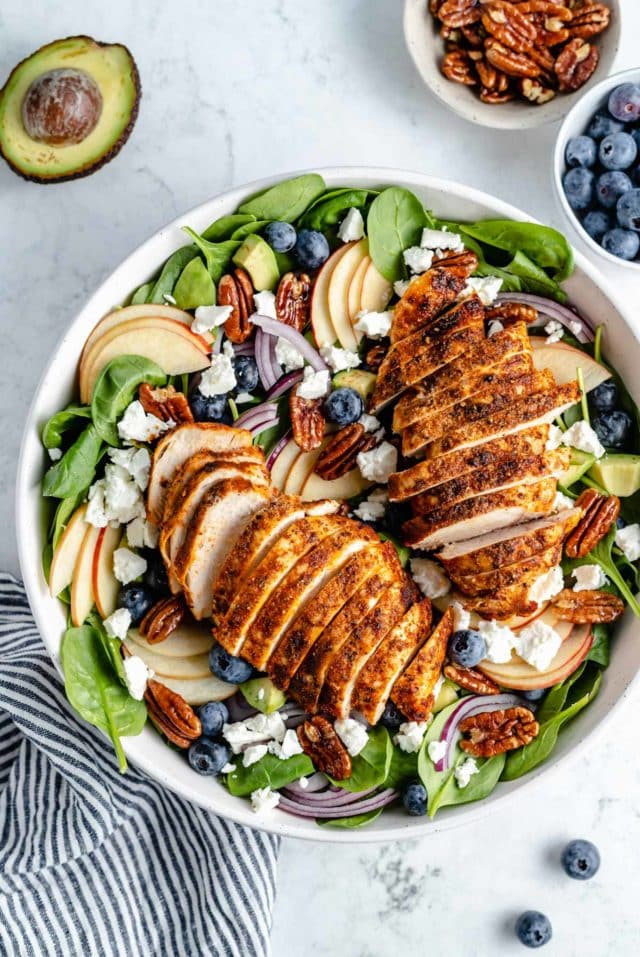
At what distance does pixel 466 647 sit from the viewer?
3.37m

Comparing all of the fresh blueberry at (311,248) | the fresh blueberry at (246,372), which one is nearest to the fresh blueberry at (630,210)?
the fresh blueberry at (311,248)

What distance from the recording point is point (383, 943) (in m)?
3.99

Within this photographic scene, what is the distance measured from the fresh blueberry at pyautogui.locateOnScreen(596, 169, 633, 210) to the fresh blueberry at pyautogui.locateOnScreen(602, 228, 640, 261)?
0.06m

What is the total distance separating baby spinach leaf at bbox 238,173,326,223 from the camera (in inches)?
135

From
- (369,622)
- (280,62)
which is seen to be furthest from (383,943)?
(280,62)

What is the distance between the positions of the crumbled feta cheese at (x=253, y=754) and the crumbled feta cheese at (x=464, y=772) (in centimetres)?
61

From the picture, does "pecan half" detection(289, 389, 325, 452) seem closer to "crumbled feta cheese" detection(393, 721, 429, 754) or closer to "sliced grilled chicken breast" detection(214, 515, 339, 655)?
"sliced grilled chicken breast" detection(214, 515, 339, 655)

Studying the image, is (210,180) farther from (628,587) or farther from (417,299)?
(628,587)

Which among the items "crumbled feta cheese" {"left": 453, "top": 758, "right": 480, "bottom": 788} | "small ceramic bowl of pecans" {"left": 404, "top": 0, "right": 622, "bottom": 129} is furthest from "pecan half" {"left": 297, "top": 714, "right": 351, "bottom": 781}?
"small ceramic bowl of pecans" {"left": 404, "top": 0, "right": 622, "bottom": 129}

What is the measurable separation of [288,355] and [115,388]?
0.57 meters

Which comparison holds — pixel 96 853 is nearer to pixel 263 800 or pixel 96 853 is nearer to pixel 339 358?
pixel 263 800

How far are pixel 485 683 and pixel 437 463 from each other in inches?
29.8

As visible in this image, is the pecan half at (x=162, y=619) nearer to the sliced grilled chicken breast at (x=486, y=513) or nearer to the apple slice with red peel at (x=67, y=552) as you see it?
the apple slice with red peel at (x=67, y=552)

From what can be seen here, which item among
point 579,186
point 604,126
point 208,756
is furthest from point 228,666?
point 604,126
